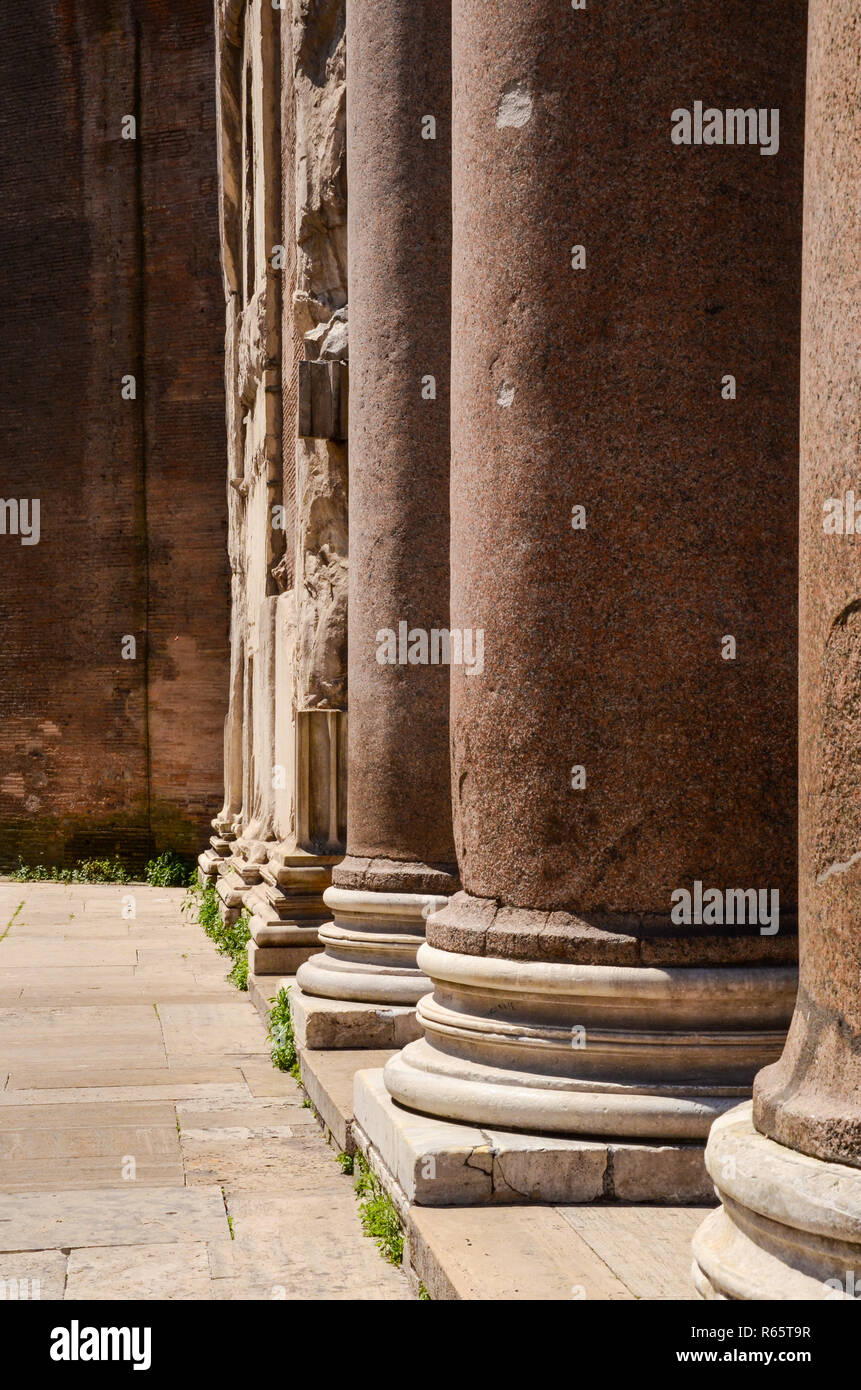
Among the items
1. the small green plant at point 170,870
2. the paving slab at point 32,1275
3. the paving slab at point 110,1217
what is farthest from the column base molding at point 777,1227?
the small green plant at point 170,870

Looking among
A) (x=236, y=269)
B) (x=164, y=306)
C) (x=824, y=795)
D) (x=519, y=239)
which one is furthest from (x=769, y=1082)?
(x=164, y=306)

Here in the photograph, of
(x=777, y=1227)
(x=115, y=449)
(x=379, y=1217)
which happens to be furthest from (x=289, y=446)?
(x=115, y=449)

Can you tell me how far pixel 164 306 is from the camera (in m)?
18.7

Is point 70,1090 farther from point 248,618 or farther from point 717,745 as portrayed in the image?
point 248,618

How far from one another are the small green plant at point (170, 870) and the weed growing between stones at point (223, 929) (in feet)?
7.56

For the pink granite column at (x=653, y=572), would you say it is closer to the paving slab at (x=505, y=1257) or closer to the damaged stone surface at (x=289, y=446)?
the paving slab at (x=505, y=1257)

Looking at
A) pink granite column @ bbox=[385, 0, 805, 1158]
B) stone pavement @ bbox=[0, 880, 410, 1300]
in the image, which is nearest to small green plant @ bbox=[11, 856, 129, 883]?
stone pavement @ bbox=[0, 880, 410, 1300]

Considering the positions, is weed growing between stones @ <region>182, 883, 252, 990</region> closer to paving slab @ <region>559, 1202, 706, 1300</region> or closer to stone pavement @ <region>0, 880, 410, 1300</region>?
stone pavement @ <region>0, 880, 410, 1300</region>

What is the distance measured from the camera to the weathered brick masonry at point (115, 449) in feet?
60.3

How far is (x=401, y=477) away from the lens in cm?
580

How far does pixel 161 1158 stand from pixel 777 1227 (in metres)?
3.30

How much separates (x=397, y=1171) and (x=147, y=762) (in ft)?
49.2

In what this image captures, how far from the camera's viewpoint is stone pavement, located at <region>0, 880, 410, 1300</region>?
3906 mm

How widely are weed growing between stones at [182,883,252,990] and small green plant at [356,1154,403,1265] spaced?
474 centimetres
